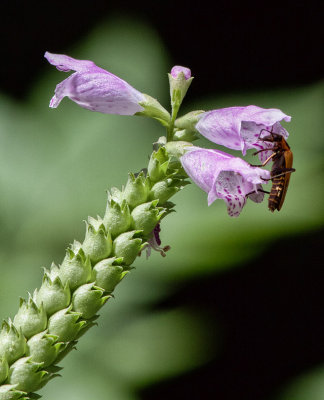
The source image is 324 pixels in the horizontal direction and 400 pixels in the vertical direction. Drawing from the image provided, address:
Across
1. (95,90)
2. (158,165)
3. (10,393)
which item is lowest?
(10,393)

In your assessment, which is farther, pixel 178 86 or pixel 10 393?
pixel 178 86

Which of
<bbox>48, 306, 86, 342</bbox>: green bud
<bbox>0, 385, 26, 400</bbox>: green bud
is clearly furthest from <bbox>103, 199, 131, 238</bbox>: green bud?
<bbox>0, 385, 26, 400</bbox>: green bud

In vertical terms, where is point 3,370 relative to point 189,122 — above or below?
below

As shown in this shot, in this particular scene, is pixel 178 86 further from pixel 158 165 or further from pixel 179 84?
pixel 158 165

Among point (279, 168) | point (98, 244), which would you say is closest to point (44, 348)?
point (98, 244)

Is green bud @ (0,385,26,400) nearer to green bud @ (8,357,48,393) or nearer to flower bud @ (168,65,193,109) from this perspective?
green bud @ (8,357,48,393)

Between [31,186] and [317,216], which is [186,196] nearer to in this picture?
[317,216]

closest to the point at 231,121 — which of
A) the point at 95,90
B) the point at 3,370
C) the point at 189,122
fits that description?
the point at 189,122
